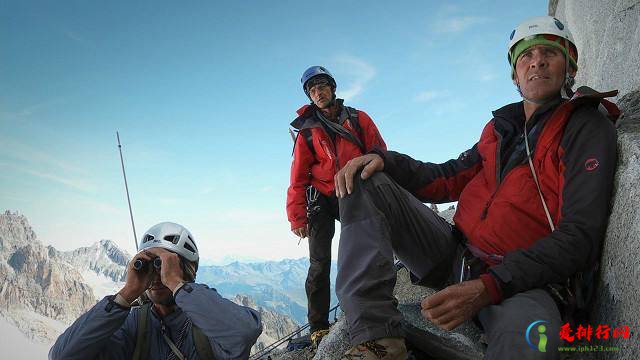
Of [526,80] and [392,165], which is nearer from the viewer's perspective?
[526,80]

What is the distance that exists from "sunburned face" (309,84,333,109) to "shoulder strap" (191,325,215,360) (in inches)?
176

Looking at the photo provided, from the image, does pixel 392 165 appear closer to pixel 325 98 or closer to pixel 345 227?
pixel 345 227

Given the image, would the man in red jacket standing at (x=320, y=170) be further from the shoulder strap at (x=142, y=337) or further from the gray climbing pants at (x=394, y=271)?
the shoulder strap at (x=142, y=337)

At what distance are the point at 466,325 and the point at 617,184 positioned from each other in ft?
7.65

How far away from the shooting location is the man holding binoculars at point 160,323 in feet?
12.1

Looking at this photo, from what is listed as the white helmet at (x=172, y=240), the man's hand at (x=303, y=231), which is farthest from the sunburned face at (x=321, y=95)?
the white helmet at (x=172, y=240)

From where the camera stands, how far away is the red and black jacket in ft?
8.84

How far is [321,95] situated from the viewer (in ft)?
23.6

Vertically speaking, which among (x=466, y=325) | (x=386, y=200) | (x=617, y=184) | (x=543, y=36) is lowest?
(x=466, y=325)

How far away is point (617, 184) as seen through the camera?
107 inches

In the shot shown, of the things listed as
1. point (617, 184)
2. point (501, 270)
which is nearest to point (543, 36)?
point (617, 184)

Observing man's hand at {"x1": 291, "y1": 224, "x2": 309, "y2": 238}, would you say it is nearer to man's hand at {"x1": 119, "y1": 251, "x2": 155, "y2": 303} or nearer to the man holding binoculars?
the man holding binoculars

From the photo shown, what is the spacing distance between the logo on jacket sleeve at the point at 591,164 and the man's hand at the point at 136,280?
13.6 feet

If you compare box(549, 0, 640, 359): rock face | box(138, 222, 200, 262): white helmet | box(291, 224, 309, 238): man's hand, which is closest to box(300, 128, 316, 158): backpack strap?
box(291, 224, 309, 238): man's hand
